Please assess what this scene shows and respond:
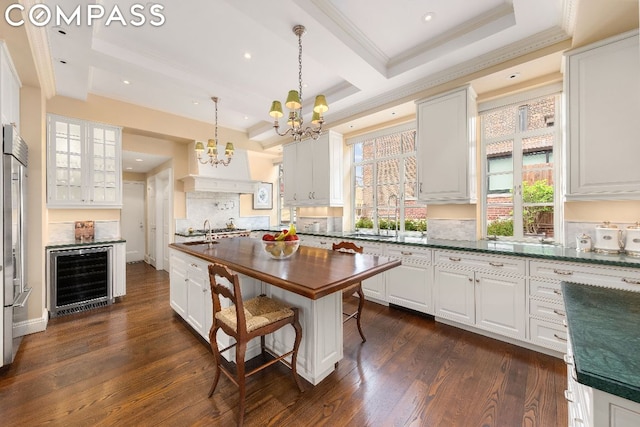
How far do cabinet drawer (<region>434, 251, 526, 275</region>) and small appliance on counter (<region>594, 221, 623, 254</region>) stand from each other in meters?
0.64

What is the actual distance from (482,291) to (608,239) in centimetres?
112

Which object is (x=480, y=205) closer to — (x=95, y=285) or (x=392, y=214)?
(x=392, y=214)

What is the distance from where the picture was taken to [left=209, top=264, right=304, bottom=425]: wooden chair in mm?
1612

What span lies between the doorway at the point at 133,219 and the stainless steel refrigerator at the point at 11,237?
4496 mm

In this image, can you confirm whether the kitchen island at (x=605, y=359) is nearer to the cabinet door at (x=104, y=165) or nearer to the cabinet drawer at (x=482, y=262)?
the cabinet drawer at (x=482, y=262)

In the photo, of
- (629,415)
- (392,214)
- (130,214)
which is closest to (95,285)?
(130,214)

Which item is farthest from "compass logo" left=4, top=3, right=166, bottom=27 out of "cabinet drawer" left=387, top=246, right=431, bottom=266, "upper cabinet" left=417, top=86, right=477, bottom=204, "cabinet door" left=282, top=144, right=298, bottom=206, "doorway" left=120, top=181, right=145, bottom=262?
"doorway" left=120, top=181, right=145, bottom=262

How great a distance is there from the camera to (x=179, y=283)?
3.02 m

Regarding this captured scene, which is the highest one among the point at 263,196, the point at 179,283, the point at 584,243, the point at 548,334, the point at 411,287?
the point at 263,196

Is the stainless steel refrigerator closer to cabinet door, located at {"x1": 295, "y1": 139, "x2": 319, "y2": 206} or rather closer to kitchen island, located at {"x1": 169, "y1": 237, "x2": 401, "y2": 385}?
kitchen island, located at {"x1": 169, "y1": 237, "x2": 401, "y2": 385}

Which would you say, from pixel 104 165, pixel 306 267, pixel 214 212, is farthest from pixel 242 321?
pixel 214 212

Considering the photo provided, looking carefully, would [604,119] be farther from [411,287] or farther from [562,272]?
[411,287]

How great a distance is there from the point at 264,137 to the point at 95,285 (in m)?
3.96

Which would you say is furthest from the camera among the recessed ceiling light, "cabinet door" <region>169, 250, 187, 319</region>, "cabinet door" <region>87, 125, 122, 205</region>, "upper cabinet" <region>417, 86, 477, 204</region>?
"cabinet door" <region>87, 125, 122, 205</region>
